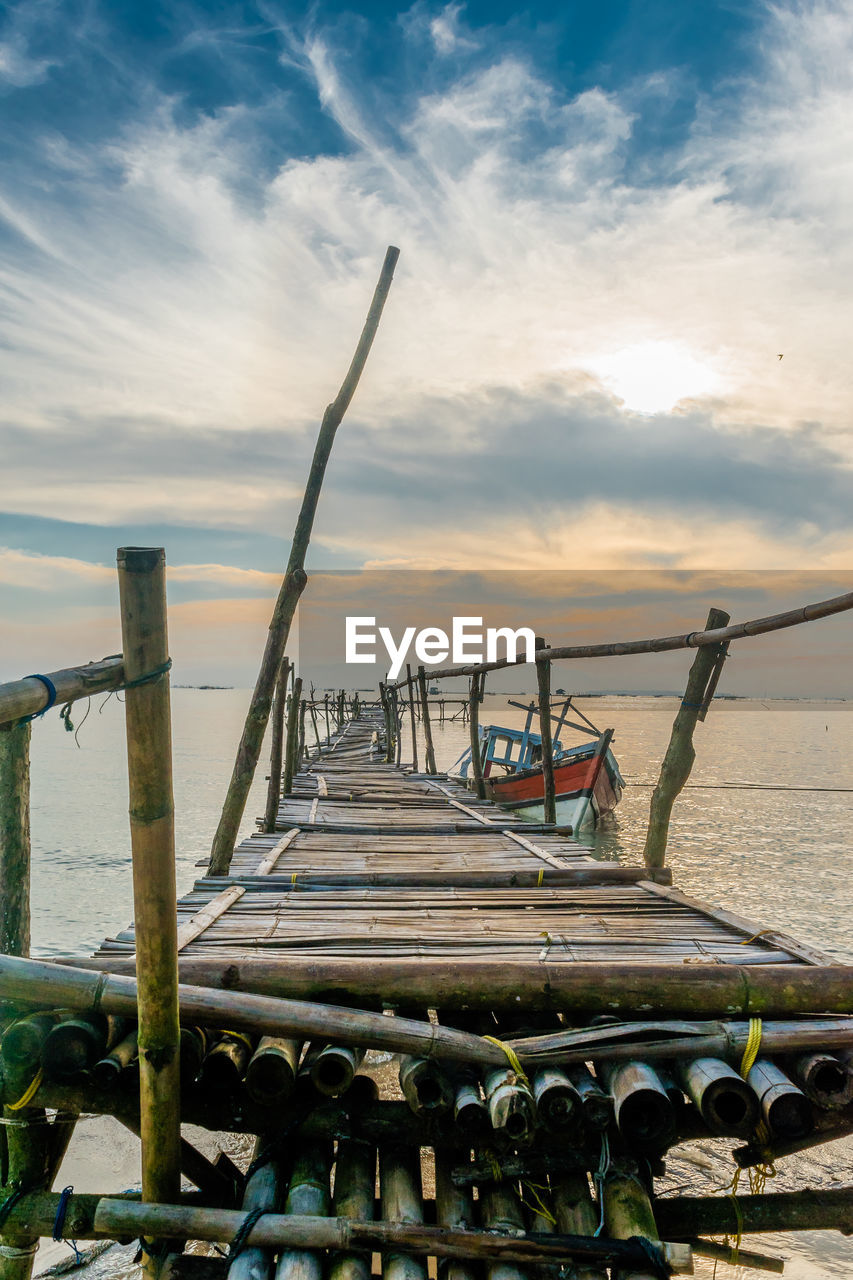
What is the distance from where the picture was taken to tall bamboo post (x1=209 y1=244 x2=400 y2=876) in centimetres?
614

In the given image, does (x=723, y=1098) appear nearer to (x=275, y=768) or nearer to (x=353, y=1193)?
(x=353, y=1193)

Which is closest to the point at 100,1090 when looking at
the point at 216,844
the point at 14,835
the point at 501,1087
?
the point at 14,835

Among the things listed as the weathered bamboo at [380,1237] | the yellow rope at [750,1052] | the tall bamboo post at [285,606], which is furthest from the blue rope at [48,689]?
the tall bamboo post at [285,606]

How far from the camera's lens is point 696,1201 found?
3.24m

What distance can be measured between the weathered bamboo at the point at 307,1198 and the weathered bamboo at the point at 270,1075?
0.94ft

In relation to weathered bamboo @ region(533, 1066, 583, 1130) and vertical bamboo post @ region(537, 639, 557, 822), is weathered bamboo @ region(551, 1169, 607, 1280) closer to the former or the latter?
weathered bamboo @ region(533, 1066, 583, 1130)

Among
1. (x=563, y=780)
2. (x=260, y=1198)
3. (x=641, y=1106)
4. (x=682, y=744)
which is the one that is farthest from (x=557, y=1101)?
(x=563, y=780)

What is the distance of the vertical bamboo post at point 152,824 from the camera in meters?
2.50

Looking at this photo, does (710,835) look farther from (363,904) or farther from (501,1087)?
(501,1087)

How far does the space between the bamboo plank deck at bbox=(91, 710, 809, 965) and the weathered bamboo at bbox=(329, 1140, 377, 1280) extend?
2.41 ft

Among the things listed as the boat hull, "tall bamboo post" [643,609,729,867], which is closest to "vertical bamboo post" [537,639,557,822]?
"tall bamboo post" [643,609,729,867]

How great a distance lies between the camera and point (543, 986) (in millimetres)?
3203

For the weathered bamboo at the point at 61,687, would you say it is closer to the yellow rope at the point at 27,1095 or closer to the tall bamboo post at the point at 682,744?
the yellow rope at the point at 27,1095

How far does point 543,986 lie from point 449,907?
153cm
